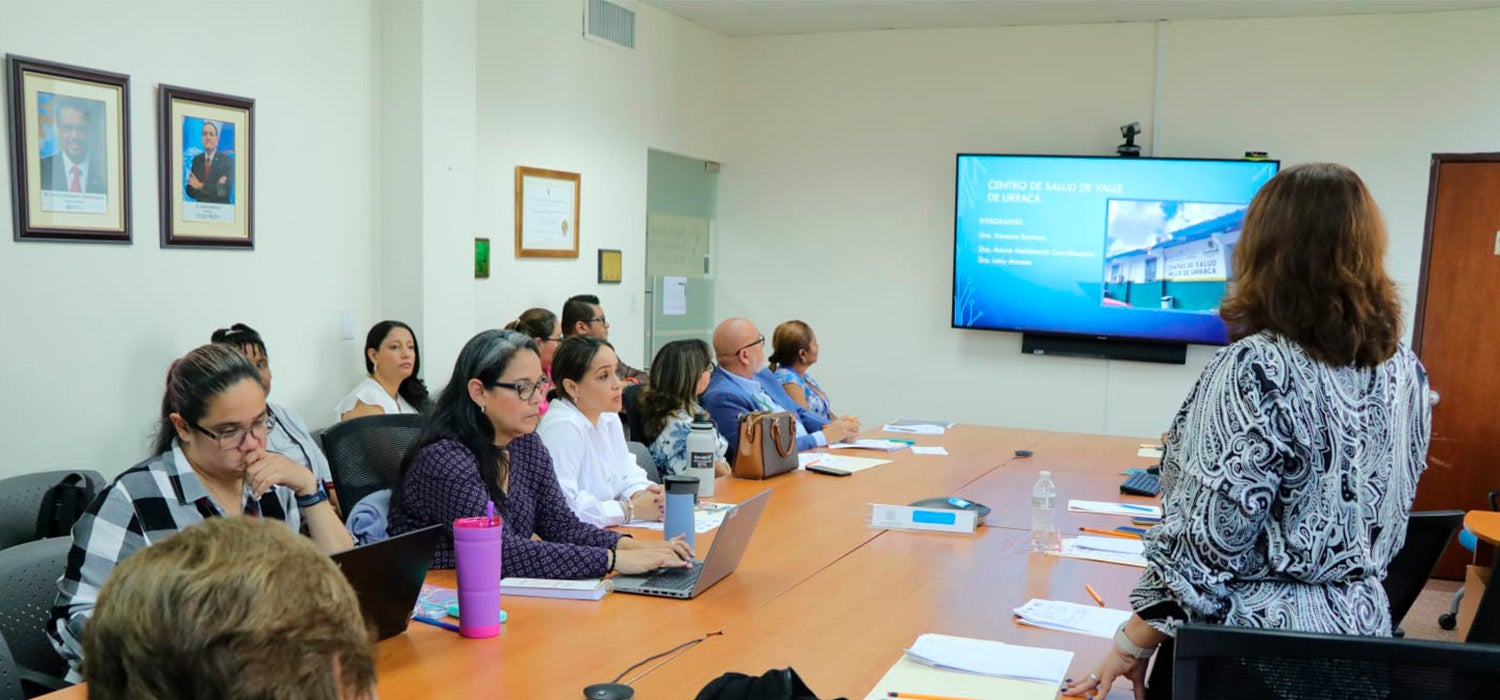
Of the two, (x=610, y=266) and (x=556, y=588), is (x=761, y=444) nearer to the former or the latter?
(x=556, y=588)

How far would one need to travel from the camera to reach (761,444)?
165 inches

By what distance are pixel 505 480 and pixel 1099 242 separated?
5.08 m

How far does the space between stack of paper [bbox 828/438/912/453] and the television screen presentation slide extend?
245 centimetres

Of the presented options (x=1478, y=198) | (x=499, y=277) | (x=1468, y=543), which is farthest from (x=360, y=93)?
(x=1478, y=198)

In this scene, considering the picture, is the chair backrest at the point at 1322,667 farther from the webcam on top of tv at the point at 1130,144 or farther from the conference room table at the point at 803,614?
the webcam on top of tv at the point at 1130,144

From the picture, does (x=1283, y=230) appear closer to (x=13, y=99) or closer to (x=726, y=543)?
(x=726, y=543)

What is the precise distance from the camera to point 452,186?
5.24 meters

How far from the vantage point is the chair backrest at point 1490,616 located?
8.09 feet

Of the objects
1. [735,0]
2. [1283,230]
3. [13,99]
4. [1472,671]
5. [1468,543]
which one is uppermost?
[735,0]

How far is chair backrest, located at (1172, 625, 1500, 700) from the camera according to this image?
1369 mm

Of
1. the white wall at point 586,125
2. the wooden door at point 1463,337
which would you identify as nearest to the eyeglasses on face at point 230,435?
the white wall at point 586,125

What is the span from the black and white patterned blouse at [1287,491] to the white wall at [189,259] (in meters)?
3.52

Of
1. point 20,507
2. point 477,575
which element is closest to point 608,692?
point 477,575

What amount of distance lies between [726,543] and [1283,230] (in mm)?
1382
